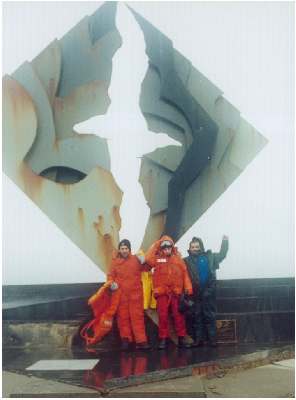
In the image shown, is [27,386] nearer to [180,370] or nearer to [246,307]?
[180,370]

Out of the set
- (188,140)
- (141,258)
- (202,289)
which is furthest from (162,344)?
(188,140)

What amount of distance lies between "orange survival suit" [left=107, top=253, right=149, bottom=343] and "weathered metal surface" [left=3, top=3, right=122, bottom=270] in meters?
0.43

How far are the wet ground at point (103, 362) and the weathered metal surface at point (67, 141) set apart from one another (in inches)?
36.4

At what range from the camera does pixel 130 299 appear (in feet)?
13.9

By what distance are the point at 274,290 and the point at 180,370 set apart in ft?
5.42

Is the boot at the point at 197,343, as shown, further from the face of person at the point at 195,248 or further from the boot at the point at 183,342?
the face of person at the point at 195,248

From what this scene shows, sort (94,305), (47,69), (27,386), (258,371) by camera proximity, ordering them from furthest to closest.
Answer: (47,69) → (94,305) → (258,371) → (27,386)

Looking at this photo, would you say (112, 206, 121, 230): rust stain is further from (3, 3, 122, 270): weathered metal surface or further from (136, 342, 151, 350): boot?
(136, 342, 151, 350): boot

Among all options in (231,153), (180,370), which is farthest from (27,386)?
(231,153)

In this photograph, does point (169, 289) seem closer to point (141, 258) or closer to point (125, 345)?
point (141, 258)

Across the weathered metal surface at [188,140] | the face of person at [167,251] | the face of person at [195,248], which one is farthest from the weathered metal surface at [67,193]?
the face of person at [195,248]

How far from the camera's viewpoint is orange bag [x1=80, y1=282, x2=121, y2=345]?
4.24 metres

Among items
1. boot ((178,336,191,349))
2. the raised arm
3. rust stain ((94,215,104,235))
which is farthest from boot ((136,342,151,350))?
rust stain ((94,215,104,235))

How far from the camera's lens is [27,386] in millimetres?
3312
